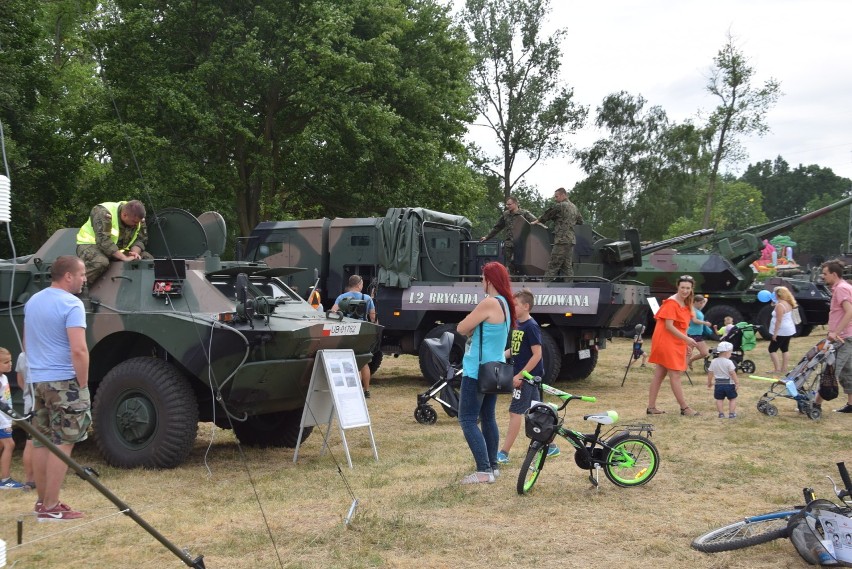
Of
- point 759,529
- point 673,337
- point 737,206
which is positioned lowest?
point 759,529

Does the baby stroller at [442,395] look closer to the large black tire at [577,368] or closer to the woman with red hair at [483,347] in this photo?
the woman with red hair at [483,347]

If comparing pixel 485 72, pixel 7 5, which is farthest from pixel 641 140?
pixel 7 5

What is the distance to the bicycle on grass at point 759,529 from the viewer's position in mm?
5027

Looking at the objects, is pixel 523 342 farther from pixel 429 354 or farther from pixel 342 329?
pixel 429 354

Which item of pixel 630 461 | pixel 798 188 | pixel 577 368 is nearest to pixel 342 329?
pixel 630 461

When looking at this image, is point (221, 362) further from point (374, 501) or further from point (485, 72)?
point (485, 72)

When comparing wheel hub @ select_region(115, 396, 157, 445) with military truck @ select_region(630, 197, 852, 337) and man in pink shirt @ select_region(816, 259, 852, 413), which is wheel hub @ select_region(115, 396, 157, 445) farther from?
military truck @ select_region(630, 197, 852, 337)

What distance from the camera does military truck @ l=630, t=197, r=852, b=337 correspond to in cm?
2161

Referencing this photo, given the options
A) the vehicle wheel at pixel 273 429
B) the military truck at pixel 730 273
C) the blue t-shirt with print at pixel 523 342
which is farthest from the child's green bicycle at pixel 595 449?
the military truck at pixel 730 273

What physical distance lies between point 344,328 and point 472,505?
8.11 feet

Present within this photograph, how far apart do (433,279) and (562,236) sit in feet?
7.00

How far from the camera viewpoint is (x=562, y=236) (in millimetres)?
14156

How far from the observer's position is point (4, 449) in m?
7.09

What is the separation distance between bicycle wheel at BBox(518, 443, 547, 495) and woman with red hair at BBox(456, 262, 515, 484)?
0.39m
